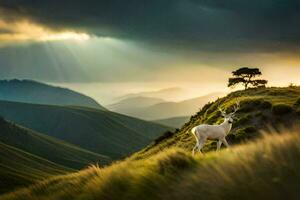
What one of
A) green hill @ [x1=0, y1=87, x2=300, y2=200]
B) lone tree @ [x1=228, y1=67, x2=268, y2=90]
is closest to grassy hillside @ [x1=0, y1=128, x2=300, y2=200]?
green hill @ [x1=0, y1=87, x2=300, y2=200]

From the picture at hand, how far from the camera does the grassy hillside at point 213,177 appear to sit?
24.4 feet

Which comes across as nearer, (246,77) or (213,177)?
(213,177)

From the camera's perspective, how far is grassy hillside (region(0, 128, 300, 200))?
7426 millimetres

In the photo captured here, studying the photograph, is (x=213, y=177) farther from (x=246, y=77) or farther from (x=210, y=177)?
(x=246, y=77)

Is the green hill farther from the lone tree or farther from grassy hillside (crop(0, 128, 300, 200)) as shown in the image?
the lone tree

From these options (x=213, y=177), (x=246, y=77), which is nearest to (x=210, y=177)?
(x=213, y=177)

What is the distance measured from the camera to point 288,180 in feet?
24.0

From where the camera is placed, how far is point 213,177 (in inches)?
327

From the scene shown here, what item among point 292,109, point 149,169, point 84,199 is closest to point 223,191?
point 149,169

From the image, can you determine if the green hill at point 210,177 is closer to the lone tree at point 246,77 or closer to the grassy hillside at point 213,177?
the grassy hillside at point 213,177

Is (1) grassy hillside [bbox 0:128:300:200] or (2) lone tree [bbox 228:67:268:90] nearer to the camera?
(1) grassy hillside [bbox 0:128:300:200]

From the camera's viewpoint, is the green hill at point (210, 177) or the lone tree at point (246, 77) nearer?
the green hill at point (210, 177)

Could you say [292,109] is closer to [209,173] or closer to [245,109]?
[245,109]

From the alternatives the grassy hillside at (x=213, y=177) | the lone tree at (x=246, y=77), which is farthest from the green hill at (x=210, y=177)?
the lone tree at (x=246, y=77)
